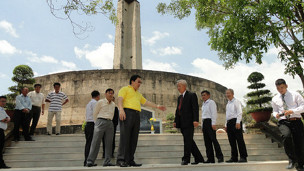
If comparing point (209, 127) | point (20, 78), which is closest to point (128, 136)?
point (209, 127)

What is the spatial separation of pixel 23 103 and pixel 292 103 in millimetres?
6471

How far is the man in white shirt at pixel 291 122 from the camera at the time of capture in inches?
157

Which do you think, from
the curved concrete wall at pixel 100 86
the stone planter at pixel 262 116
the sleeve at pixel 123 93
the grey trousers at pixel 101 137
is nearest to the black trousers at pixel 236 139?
the sleeve at pixel 123 93

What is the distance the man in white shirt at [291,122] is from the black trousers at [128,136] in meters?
2.61

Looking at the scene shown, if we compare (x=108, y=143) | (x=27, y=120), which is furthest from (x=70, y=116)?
(x=108, y=143)

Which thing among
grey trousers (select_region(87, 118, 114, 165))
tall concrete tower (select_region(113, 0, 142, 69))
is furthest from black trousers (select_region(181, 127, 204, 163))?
tall concrete tower (select_region(113, 0, 142, 69))

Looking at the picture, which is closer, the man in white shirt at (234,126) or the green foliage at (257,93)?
the man in white shirt at (234,126)

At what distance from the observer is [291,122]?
4117 millimetres

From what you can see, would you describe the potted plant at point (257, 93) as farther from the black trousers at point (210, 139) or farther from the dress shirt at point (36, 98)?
the dress shirt at point (36, 98)

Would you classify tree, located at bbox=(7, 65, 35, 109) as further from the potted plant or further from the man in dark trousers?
the potted plant

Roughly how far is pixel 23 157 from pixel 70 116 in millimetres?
8201

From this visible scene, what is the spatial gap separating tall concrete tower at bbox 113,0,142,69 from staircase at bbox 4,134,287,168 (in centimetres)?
1032

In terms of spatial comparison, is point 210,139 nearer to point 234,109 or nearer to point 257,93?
point 234,109

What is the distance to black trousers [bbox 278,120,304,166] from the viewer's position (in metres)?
4.01
